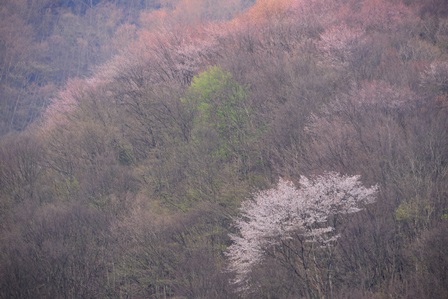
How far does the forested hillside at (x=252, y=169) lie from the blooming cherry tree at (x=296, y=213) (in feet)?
0.26

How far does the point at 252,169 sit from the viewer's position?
3069cm

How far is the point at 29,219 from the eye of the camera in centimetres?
2945

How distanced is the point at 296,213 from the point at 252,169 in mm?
10533

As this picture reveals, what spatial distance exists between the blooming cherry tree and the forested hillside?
8cm

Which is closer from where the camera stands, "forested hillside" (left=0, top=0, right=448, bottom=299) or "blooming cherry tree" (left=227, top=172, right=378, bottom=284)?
"blooming cherry tree" (left=227, top=172, right=378, bottom=284)

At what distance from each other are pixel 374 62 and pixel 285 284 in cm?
2033

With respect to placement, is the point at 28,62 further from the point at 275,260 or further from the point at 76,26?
the point at 275,260

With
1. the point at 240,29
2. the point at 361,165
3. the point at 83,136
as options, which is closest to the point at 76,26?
the point at 240,29

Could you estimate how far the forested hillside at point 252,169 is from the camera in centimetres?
2097

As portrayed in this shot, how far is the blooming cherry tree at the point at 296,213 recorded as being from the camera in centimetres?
2020

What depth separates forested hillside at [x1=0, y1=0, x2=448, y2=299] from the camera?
21.0 meters

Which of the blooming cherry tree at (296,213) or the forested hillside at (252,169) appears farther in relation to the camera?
the forested hillside at (252,169)

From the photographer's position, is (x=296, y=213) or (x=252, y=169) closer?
(x=296, y=213)

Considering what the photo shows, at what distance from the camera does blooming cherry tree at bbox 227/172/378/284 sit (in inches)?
795
